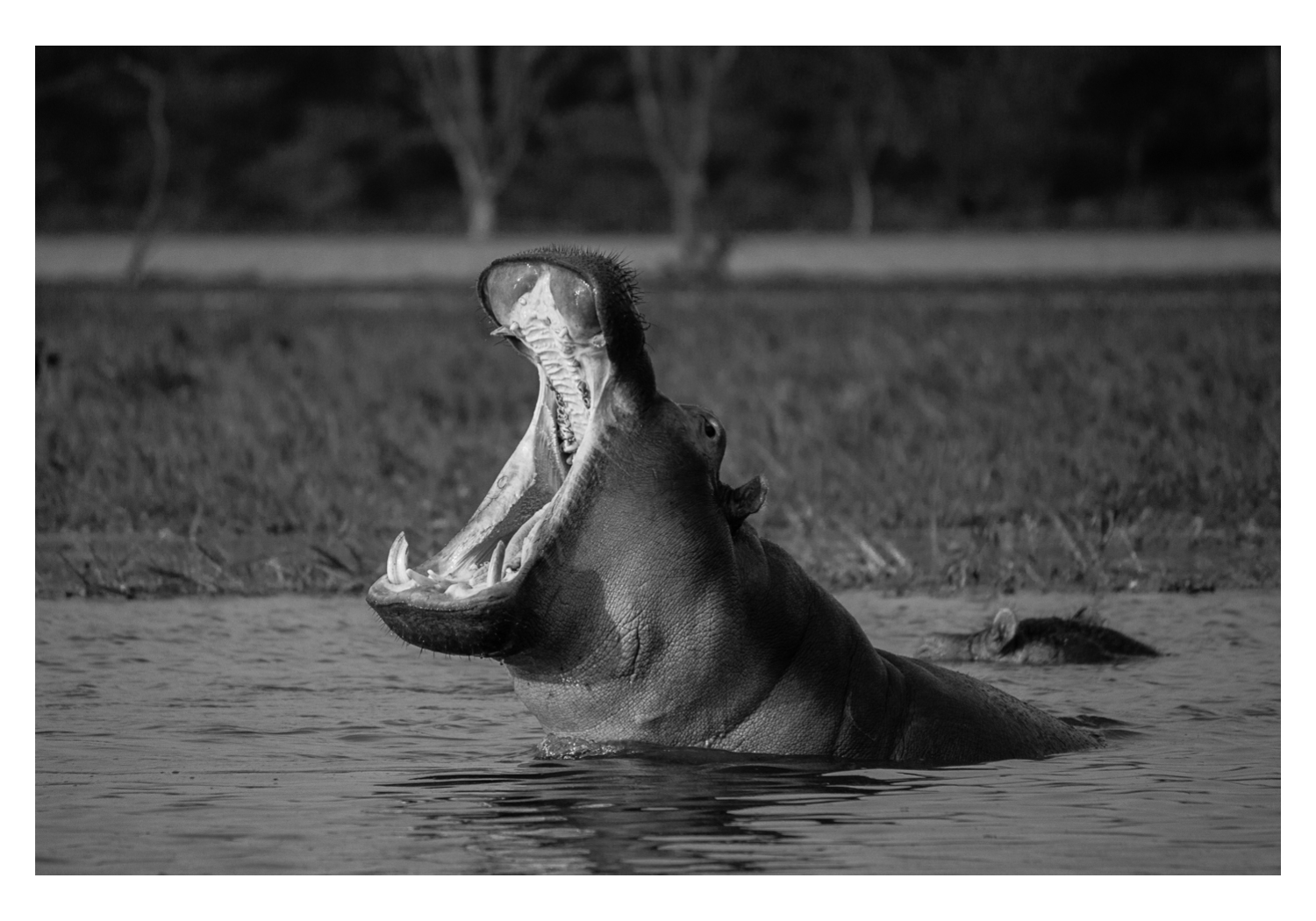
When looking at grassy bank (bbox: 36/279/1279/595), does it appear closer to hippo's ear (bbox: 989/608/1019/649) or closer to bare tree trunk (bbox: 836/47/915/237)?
hippo's ear (bbox: 989/608/1019/649)

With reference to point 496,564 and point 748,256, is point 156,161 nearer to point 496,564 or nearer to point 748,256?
point 748,256

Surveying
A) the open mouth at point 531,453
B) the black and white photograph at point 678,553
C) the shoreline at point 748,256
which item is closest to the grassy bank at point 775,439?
the black and white photograph at point 678,553

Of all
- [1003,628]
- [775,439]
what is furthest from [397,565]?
[775,439]

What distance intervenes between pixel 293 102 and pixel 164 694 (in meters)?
22.1

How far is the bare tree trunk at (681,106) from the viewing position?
25.5 meters

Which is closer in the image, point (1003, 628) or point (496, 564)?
point (496, 564)

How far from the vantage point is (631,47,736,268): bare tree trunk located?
25.5m

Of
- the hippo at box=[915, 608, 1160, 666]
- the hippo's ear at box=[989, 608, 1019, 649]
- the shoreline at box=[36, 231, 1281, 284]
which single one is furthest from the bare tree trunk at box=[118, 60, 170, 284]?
the hippo's ear at box=[989, 608, 1019, 649]

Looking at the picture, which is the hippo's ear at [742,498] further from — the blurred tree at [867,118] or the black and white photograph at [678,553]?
the blurred tree at [867,118]

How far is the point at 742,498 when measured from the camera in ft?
16.9

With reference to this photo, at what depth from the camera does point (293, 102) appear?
28172 millimetres

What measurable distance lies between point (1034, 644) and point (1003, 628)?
0.18 meters
